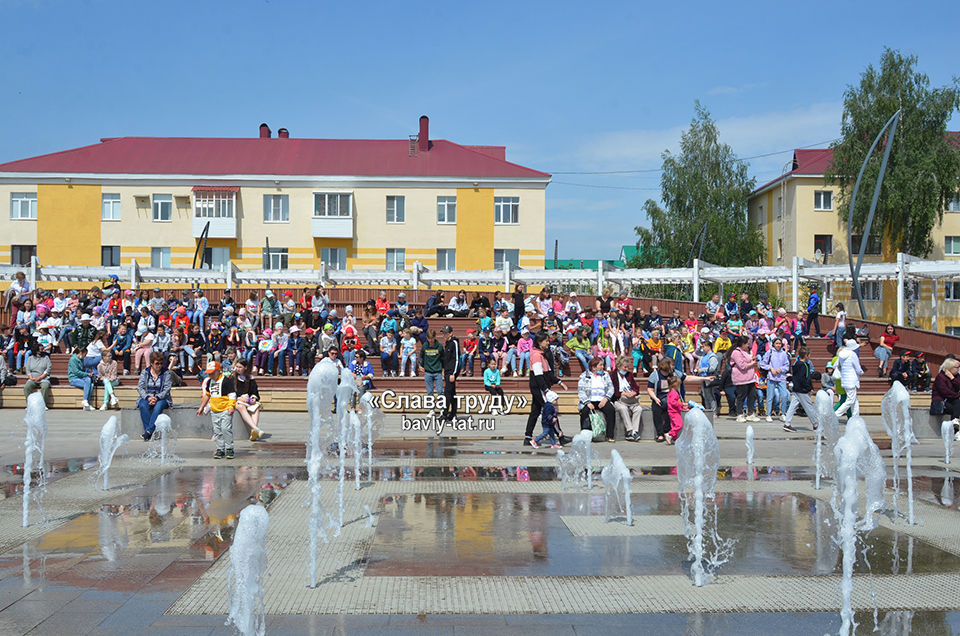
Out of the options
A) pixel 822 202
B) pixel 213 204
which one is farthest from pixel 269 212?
pixel 822 202

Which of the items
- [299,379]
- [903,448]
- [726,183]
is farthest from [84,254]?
[903,448]

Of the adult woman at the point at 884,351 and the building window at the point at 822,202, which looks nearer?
the adult woman at the point at 884,351

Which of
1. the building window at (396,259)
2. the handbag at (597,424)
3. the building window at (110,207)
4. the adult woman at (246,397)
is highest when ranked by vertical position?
the building window at (110,207)

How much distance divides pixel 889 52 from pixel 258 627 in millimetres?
49996

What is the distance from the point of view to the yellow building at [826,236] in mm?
47062

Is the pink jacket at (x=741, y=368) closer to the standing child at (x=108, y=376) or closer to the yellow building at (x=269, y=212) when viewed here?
the standing child at (x=108, y=376)

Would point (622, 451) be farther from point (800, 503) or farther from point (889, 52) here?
point (889, 52)

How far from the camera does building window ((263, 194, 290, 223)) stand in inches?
1825

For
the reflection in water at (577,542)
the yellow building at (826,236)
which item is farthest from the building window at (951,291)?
the reflection in water at (577,542)

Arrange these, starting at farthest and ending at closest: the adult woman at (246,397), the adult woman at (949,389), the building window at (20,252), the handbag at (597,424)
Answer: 1. the building window at (20,252)
2. the handbag at (597,424)
3. the adult woman at (949,389)
4. the adult woman at (246,397)

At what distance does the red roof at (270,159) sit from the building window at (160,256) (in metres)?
4.15

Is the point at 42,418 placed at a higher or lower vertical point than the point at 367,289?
lower

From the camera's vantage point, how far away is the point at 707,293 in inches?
1876

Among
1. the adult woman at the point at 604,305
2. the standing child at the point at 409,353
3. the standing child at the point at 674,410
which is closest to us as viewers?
the standing child at the point at 674,410
